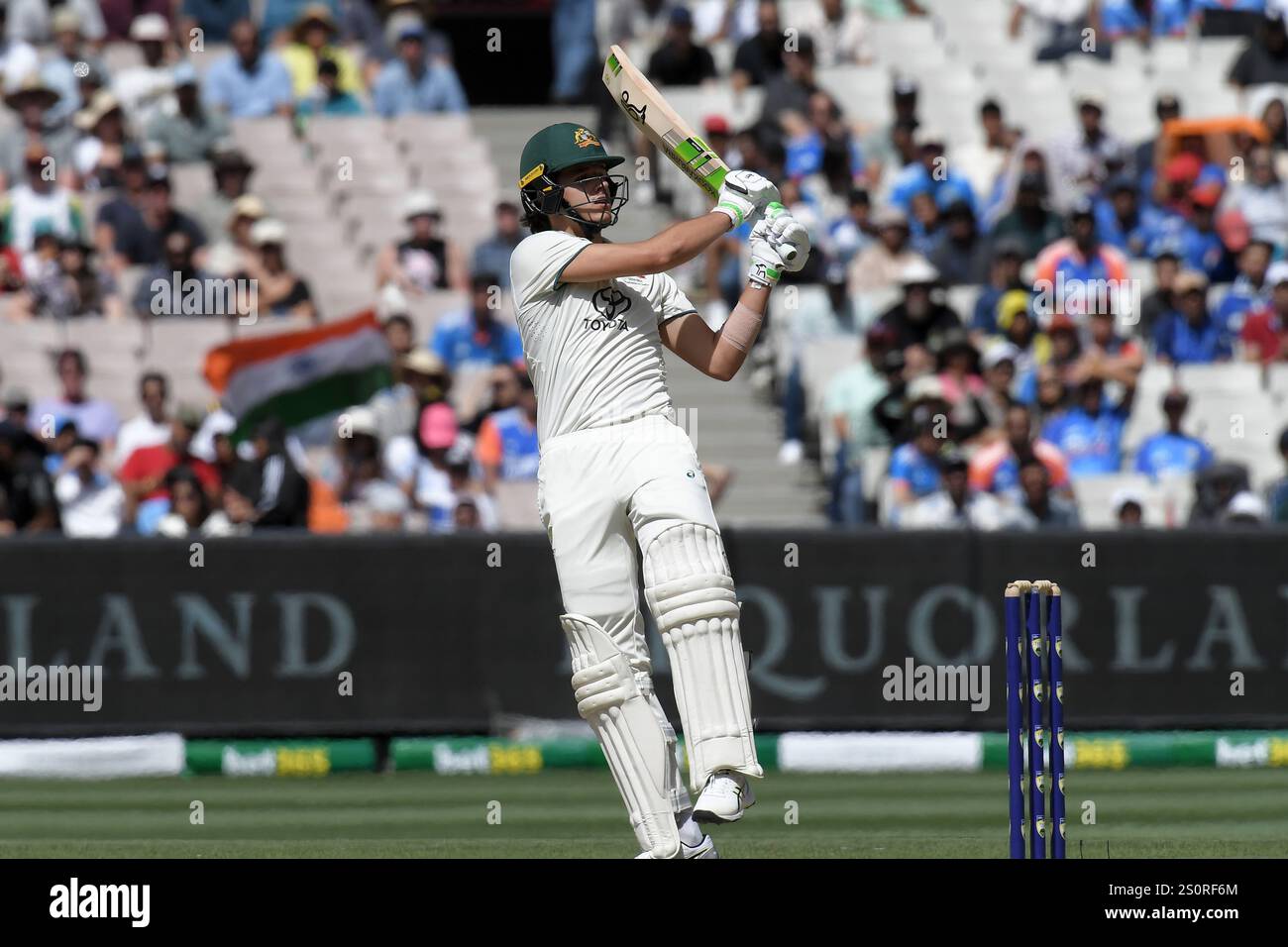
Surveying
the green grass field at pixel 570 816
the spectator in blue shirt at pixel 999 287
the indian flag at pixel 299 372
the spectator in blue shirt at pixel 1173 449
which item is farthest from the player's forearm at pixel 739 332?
the spectator in blue shirt at pixel 999 287

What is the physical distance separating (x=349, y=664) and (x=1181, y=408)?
5.34 m

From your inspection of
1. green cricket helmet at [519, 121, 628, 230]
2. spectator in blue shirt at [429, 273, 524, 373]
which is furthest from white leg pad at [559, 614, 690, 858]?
spectator in blue shirt at [429, 273, 524, 373]

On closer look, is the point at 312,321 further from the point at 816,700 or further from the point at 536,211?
the point at 536,211

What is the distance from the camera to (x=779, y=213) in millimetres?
7535

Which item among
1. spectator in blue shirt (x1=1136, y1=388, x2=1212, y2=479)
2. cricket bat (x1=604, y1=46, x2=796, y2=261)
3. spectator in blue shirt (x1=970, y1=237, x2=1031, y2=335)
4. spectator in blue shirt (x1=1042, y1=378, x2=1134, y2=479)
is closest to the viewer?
cricket bat (x1=604, y1=46, x2=796, y2=261)

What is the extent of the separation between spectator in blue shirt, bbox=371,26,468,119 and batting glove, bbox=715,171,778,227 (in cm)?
1160

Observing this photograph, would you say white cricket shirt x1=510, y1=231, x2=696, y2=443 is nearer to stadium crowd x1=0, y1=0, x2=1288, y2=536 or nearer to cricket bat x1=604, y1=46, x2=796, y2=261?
cricket bat x1=604, y1=46, x2=796, y2=261

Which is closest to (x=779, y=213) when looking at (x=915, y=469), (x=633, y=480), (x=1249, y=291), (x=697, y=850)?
(x=633, y=480)

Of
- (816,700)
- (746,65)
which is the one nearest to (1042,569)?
(816,700)

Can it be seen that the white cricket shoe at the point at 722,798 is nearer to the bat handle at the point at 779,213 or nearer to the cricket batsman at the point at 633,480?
the cricket batsman at the point at 633,480

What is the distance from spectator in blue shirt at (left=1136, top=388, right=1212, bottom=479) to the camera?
612 inches

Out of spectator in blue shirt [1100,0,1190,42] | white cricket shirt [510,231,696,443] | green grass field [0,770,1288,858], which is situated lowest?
green grass field [0,770,1288,858]

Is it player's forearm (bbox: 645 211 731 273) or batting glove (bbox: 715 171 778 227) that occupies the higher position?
batting glove (bbox: 715 171 778 227)

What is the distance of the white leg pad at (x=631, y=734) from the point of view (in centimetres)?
730
